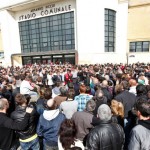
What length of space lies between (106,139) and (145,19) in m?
29.8

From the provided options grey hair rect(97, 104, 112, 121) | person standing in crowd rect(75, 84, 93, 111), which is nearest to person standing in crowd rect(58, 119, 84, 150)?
grey hair rect(97, 104, 112, 121)

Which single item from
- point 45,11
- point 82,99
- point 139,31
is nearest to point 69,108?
point 82,99

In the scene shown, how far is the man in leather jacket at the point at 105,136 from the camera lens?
250 cm

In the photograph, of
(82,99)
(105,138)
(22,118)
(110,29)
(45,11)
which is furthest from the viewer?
(45,11)

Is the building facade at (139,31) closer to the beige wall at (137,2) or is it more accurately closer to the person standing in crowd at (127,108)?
the beige wall at (137,2)

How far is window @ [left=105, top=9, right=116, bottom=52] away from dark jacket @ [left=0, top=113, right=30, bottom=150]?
25389 millimetres

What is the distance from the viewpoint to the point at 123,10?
90.2 feet

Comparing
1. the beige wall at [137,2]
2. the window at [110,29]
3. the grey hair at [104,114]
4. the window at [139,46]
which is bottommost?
the grey hair at [104,114]

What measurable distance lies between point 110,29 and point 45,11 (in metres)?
12.2

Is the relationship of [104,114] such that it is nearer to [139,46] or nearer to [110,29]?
[110,29]

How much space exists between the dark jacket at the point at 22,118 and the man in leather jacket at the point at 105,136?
1434 millimetres

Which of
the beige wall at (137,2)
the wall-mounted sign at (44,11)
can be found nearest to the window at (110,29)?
the beige wall at (137,2)

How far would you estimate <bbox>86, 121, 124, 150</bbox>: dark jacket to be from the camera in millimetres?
2498

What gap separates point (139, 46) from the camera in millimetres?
28953
